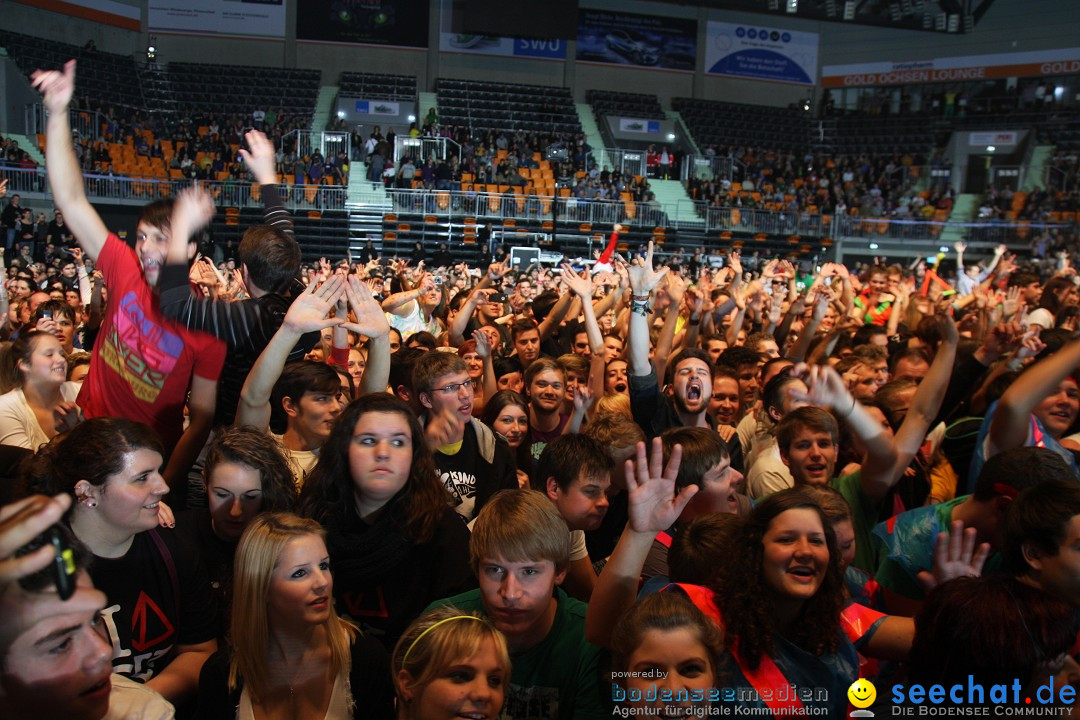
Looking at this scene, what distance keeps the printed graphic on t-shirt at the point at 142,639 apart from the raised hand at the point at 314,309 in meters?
0.97

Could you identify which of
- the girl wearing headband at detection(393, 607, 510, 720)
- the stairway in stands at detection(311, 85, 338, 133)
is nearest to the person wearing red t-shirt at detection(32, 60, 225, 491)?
the girl wearing headband at detection(393, 607, 510, 720)

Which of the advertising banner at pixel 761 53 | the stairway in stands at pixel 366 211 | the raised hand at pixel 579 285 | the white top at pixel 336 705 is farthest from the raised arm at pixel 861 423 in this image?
the advertising banner at pixel 761 53

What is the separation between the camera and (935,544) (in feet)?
8.32

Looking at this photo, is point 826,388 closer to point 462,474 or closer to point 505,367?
point 462,474

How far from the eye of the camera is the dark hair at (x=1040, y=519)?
232 cm

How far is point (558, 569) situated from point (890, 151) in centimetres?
2831

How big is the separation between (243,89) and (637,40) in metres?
12.5

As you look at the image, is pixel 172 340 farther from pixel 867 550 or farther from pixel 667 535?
pixel 867 550

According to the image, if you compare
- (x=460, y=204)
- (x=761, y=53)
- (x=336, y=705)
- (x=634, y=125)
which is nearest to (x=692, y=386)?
(x=336, y=705)

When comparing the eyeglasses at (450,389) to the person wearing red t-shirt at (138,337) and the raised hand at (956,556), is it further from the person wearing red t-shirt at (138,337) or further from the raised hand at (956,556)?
the raised hand at (956,556)

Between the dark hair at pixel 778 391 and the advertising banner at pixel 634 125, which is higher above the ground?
the advertising banner at pixel 634 125

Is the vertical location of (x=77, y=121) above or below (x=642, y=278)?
above

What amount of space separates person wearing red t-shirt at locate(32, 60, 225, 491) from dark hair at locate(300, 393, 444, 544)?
0.66m

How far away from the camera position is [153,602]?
2.36 meters
